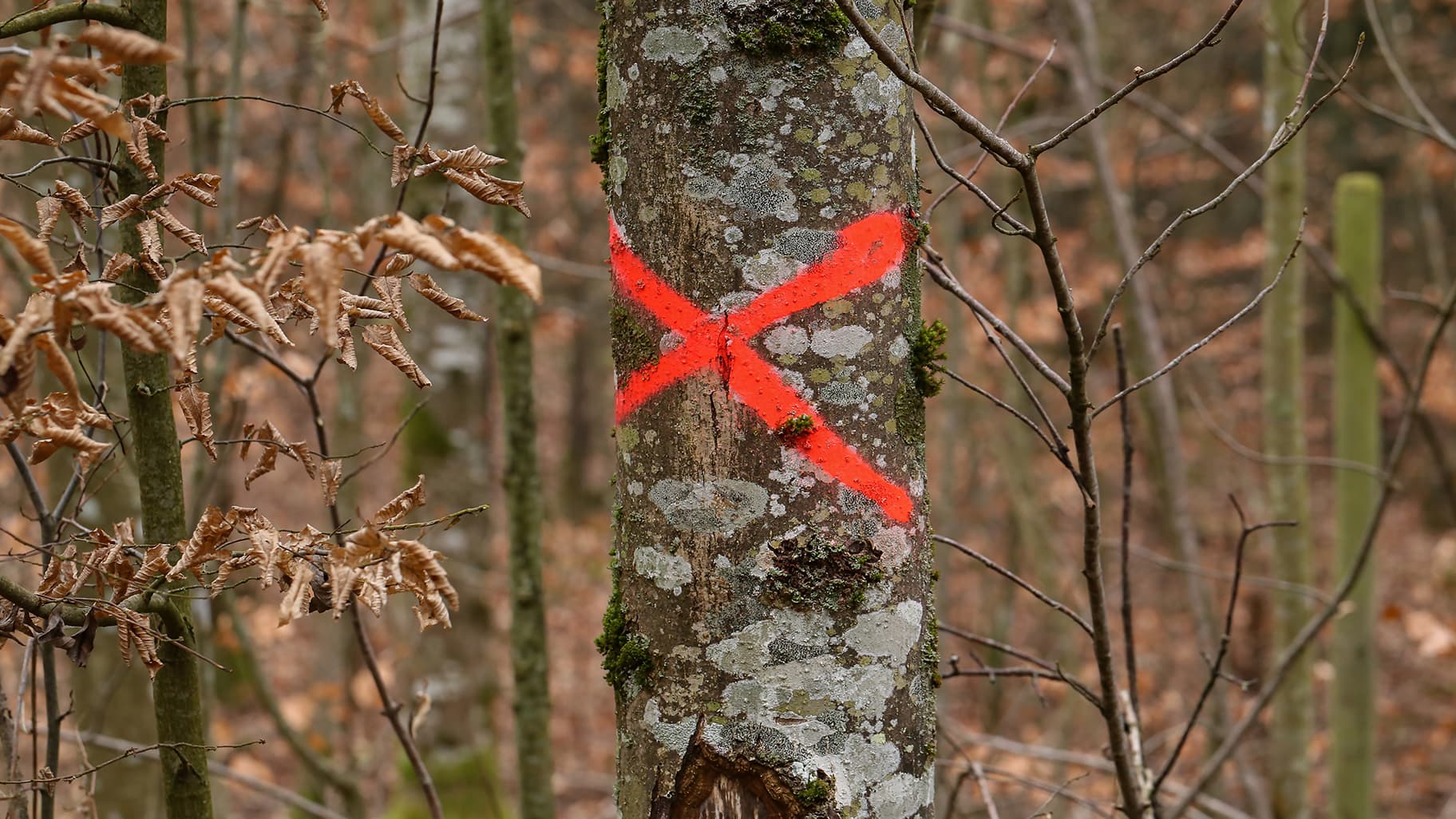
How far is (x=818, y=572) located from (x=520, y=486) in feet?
5.68

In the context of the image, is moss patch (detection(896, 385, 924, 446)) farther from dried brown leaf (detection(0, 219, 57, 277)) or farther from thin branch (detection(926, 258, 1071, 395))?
dried brown leaf (detection(0, 219, 57, 277))

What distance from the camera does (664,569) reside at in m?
1.48

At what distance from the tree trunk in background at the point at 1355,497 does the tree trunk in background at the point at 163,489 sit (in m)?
3.96

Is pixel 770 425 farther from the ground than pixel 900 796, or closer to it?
farther from the ground

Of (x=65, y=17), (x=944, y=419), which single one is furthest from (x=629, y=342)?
(x=944, y=419)

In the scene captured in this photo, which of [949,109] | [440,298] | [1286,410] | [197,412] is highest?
[1286,410]


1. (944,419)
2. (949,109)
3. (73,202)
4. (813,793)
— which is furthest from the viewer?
(944,419)

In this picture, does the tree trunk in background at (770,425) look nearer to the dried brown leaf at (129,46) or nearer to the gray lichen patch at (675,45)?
the gray lichen patch at (675,45)

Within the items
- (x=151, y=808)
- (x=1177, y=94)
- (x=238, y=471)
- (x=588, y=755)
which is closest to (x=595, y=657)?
(x=588, y=755)

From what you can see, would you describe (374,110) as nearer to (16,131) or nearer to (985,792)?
(16,131)

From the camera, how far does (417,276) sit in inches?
60.2

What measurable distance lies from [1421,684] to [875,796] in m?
10.6

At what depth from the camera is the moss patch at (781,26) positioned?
1.43 m

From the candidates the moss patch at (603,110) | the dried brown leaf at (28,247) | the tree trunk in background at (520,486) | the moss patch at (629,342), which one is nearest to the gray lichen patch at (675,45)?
the moss patch at (603,110)
